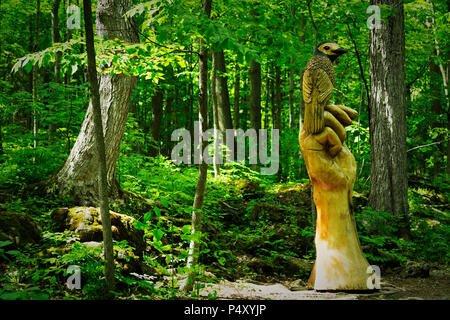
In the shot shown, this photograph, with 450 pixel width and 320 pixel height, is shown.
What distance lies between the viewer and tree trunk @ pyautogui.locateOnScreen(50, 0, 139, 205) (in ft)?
18.6

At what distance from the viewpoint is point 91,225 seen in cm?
459

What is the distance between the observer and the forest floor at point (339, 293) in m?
4.05

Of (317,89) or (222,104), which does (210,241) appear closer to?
(317,89)

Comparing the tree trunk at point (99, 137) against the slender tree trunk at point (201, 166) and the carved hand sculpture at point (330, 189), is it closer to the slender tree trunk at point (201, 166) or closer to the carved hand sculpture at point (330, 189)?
the slender tree trunk at point (201, 166)

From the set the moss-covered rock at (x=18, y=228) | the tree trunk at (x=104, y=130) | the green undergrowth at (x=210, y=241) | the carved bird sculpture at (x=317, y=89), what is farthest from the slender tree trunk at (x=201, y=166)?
the moss-covered rock at (x=18, y=228)

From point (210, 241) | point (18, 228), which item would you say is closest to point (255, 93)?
point (210, 241)

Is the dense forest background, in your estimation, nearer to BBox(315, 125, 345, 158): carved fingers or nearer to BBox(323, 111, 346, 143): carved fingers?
BBox(323, 111, 346, 143): carved fingers

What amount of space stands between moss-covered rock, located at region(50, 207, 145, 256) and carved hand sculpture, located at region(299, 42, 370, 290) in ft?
8.31

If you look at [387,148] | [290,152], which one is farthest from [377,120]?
[290,152]

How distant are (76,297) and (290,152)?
46.2 feet

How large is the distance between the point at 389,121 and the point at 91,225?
641 cm

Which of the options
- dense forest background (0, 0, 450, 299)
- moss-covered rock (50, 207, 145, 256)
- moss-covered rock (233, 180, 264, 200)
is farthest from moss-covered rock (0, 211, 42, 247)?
moss-covered rock (233, 180, 264, 200)

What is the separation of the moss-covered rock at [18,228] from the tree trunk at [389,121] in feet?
21.6

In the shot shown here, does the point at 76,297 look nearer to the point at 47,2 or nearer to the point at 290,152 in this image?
the point at 47,2
